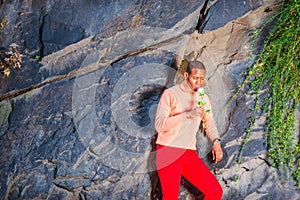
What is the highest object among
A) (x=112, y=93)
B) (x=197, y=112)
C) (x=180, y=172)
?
(x=112, y=93)

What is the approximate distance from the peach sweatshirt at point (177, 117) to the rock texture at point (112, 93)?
0.85 feet

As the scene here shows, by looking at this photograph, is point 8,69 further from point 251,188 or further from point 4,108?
point 251,188

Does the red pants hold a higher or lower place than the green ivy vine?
lower

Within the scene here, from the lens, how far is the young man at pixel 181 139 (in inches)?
96.0

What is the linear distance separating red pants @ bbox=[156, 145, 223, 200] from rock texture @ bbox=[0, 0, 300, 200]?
257 millimetres

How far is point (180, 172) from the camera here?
248cm

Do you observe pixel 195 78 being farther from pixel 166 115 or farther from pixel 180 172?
pixel 180 172

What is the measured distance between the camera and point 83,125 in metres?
2.72

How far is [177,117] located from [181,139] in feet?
0.53

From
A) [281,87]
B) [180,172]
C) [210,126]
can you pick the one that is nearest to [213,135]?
[210,126]

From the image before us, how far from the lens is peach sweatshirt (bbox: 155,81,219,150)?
2.46 meters

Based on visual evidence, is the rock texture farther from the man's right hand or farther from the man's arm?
the man's right hand

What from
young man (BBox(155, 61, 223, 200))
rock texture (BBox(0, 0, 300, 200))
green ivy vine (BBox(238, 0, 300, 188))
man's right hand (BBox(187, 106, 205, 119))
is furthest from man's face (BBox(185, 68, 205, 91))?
green ivy vine (BBox(238, 0, 300, 188))

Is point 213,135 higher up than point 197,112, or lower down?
lower down
